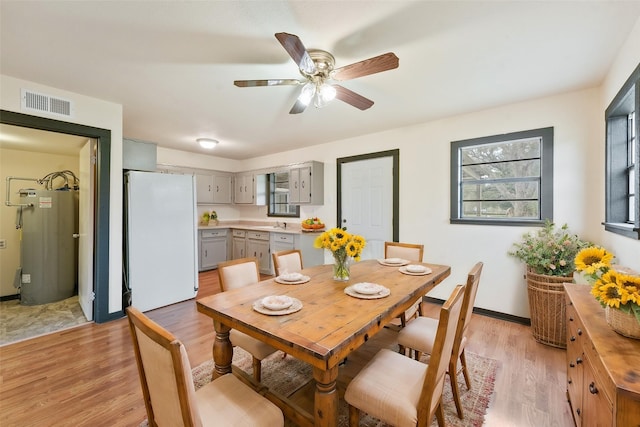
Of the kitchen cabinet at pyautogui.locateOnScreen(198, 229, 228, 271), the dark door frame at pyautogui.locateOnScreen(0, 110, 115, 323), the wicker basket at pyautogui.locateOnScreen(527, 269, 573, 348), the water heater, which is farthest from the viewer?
the kitchen cabinet at pyautogui.locateOnScreen(198, 229, 228, 271)

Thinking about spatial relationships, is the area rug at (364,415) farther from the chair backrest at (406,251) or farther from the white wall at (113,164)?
the white wall at (113,164)

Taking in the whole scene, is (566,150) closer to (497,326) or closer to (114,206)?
(497,326)

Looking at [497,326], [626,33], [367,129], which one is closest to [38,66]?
[367,129]

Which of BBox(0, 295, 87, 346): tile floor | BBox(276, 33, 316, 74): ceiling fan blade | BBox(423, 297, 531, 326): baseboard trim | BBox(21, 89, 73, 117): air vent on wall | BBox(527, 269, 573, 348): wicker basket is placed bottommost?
BBox(0, 295, 87, 346): tile floor

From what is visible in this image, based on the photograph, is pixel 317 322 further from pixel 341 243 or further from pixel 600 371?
pixel 600 371

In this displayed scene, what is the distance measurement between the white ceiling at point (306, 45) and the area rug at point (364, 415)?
8.15ft

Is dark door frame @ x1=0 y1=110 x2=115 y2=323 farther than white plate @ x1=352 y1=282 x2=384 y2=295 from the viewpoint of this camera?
Yes

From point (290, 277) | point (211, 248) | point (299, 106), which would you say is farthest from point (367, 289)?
point (211, 248)

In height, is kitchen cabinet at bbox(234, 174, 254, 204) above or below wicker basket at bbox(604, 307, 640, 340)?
above

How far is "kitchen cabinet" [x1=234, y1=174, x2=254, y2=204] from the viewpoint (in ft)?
19.5

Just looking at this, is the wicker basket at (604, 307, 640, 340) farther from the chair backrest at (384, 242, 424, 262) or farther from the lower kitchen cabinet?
the lower kitchen cabinet

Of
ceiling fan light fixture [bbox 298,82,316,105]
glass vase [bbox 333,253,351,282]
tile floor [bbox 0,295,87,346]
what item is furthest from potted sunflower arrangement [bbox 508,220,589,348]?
tile floor [bbox 0,295,87,346]

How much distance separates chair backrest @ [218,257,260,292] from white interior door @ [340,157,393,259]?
A: 2.50 meters

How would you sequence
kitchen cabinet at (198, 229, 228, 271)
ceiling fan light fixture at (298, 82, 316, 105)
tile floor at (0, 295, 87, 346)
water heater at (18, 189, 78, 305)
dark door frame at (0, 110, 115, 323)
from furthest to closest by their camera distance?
kitchen cabinet at (198, 229, 228, 271) < water heater at (18, 189, 78, 305) < dark door frame at (0, 110, 115, 323) < tile floor at (0, 295, 87, 346) < ceiling fan light fixture at (298, 82, 316, 105)
